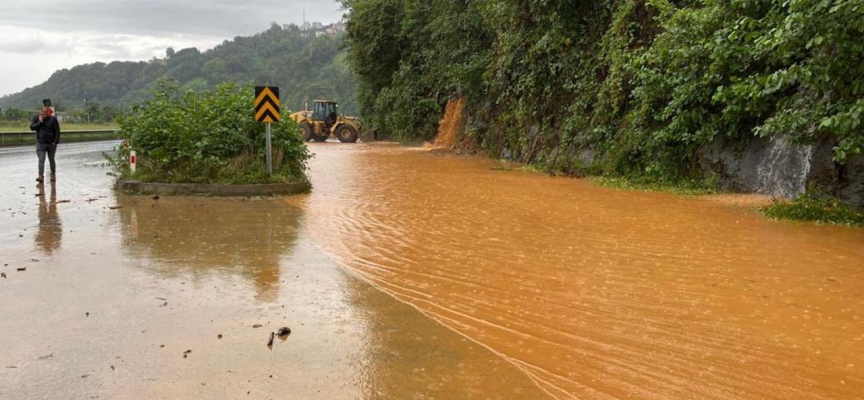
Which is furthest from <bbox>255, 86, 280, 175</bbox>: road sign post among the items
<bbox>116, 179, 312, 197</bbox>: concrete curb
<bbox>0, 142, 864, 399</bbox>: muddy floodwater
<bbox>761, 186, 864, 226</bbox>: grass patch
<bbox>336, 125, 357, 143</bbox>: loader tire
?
<bbox>336, 125, 357, 143</bbox>: loader tire

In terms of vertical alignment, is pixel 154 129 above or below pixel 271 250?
above

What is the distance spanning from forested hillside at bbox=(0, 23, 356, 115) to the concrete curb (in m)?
76.8

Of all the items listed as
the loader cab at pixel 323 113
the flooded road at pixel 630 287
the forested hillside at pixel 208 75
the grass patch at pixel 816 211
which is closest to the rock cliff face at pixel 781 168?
the grass patch at pixel 816 211

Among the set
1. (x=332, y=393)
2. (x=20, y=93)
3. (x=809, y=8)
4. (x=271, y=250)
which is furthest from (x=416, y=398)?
(x=20, y=93)

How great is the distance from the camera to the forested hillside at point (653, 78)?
9.70m

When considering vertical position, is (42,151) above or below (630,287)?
above

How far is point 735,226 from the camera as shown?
9648 millimetres

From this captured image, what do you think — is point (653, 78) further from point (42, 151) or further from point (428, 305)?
point (42, 151)

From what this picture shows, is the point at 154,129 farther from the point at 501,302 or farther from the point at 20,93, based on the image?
the point at 20,93

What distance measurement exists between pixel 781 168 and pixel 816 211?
2.47 m

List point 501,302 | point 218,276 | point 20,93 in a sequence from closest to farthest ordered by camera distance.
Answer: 1. point 501,302
2. point 218,276
3. point 20,93

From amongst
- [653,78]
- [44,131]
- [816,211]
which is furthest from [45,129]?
[816,211]

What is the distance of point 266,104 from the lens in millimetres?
13117

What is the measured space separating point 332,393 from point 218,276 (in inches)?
123
